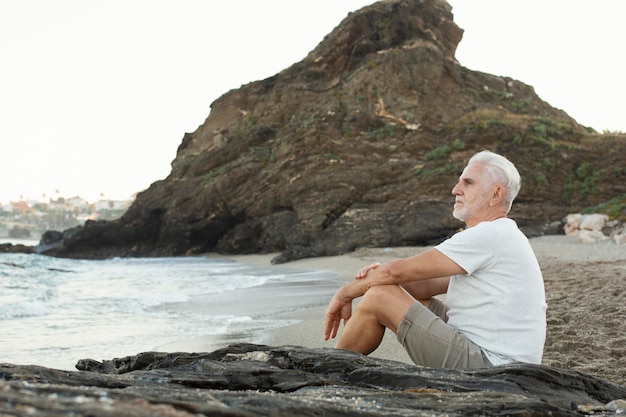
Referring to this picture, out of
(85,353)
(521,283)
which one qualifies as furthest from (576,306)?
(85,353)

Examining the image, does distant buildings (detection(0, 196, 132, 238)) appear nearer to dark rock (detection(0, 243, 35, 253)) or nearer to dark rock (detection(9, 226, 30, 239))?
dark rock (detection(9, 226, 30, 239))

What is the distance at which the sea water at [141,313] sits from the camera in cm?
578

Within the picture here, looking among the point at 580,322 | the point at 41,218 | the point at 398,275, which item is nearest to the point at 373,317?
the point at 398,275

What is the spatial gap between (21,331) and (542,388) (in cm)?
617

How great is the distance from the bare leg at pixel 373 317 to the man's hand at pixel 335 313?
0.28 meters

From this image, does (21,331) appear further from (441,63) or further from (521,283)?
(441,63)

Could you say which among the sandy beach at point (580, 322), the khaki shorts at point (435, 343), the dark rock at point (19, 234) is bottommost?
the dark rock at point (19, 234)

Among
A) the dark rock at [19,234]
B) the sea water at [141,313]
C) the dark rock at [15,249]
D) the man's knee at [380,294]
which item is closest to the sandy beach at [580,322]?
the sea water at [141,313]

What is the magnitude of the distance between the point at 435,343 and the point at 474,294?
35 centimetres

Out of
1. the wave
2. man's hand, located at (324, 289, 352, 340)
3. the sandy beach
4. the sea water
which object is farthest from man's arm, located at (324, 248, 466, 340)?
the wave

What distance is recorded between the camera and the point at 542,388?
2484mm

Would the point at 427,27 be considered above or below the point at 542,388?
above

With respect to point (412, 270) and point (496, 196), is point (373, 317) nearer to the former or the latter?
point (412, 270)

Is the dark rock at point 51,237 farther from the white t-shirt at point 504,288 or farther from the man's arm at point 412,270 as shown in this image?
the white t-shirt at point 504,288
